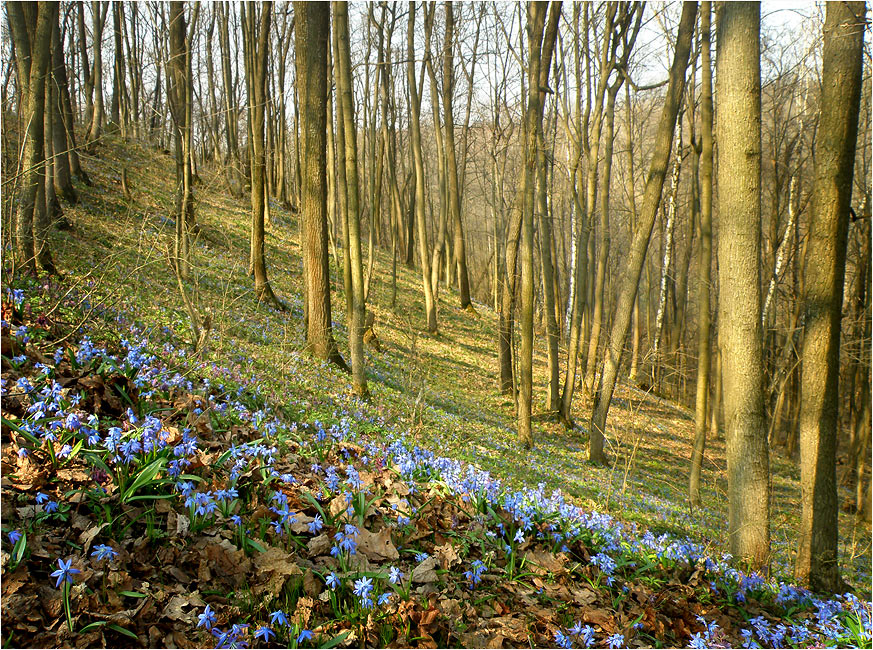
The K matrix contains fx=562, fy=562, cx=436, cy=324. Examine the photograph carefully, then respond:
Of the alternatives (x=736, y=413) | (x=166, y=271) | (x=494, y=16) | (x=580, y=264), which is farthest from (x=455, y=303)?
(x=736, y=413)

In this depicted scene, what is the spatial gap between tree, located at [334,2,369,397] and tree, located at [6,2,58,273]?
3.68 meters

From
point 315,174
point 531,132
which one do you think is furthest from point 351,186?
point 531,132

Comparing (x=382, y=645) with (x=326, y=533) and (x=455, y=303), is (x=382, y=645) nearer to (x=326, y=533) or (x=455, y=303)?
(x=326, y=533)

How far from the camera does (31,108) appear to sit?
6.19 m

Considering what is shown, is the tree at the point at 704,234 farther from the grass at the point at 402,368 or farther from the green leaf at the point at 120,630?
the green leaf at the point at 120,630

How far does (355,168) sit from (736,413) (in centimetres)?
642

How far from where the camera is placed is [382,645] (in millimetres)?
2633

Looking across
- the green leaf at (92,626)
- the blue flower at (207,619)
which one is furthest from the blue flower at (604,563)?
the green leaf at (92,626)

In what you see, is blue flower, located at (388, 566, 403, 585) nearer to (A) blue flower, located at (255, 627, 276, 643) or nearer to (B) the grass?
(A) blue flower, located at (255, 627, 276, 643)

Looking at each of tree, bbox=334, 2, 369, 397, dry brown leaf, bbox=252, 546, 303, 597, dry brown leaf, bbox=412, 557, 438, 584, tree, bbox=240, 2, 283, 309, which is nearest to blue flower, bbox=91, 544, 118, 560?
dry brown leaf, bbox=252, 546, 303, 597

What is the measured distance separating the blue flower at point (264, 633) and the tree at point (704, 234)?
908 centimetres

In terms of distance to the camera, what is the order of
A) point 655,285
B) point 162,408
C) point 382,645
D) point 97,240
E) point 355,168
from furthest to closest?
point 655,285 < point 97,240 < point 355,168 < point 162,408 < point 382,645

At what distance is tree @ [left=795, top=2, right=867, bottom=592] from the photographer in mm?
5359

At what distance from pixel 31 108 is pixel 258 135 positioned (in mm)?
7961
